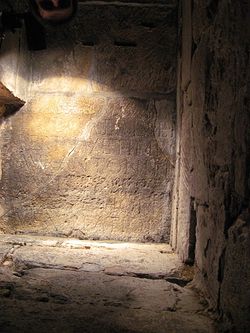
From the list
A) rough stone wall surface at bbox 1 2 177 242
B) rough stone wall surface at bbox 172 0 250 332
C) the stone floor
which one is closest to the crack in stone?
the stone floor

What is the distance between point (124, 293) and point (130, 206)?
4.22 feet

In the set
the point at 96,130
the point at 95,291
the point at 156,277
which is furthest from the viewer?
the point at 96,130

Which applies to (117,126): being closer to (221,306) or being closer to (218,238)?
(218,238)

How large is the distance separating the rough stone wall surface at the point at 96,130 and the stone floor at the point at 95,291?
1.36ft

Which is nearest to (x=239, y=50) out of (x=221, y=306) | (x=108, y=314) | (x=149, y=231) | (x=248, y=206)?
(x=248, y=206)

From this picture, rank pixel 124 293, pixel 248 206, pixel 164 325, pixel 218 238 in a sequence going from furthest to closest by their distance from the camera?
pixel 124 293
pixel 218 238
pixel 164 325
pixel 248 206

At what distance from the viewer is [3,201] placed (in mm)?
3162

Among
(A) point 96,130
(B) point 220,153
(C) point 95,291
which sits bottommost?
(C) point 95,291

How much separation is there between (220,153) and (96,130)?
1679mm

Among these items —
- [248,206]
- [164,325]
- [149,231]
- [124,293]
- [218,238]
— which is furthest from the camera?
[149,231]

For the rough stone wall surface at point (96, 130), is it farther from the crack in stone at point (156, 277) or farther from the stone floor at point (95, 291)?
the crack in stone at point (156, 277)

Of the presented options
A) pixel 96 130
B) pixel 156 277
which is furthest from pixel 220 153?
pixel 96 130

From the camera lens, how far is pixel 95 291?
6.11 feet

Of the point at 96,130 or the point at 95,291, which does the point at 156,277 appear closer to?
the point at 95,291
